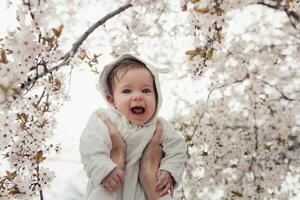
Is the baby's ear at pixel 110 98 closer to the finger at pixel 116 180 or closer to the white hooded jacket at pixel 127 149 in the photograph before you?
the white hooded jacket at pixel 127 149

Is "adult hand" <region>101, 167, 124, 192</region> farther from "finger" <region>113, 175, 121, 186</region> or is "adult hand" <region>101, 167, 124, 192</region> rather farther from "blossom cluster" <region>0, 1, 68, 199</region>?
"blossom cluster" <region>0, 1, 68, 199</region>

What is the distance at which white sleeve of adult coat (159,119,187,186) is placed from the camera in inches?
63.1

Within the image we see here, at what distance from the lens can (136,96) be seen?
5.23 ft

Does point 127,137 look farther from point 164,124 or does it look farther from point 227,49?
point 227,49

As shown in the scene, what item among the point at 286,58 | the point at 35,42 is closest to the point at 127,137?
the point at 35,42

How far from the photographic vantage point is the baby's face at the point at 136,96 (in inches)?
63.1

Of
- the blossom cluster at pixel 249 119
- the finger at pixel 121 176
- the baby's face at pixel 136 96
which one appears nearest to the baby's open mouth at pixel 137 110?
the baby's face at pixel 136 96

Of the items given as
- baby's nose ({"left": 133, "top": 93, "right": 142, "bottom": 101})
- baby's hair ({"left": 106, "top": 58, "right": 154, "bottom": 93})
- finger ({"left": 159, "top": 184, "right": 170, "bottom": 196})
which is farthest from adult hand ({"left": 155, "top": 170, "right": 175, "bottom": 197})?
baby's hair ({"left": 106, "top": 58, "right": 154, "bottom": 93})

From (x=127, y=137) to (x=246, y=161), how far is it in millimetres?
1824

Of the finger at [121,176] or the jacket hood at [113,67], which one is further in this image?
the jacket hood at [113,67]

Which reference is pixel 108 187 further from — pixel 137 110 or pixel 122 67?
pixel 122 67

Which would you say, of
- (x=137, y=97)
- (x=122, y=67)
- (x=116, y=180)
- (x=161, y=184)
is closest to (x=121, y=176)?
(x=116, y=180)

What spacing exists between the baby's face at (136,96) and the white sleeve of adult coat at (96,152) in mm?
94

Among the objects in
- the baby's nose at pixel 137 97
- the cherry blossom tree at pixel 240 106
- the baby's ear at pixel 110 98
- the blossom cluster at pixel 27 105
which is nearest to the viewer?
the blossom cluster at pixel 27 105
